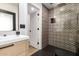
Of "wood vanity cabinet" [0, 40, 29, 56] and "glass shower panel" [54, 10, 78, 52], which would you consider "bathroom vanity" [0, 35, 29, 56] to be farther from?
"glass shower panel" [54, 10, 78, 52]

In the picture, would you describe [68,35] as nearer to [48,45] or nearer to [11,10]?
[48,45]

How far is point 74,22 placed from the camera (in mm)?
2023

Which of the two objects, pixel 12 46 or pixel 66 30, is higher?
pixel 66 30

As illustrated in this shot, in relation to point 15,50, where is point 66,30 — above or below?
above

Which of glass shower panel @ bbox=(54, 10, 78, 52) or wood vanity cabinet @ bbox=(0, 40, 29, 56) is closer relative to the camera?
wood vanity cabinet @ bbox=(0, 40, 29, 56)

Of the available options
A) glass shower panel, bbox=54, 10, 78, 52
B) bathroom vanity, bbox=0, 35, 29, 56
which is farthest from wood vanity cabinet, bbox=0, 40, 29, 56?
glass shower panel, bbox=54, 10, 78, 52

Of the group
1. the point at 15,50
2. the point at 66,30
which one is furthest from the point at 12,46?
the point at 66,30

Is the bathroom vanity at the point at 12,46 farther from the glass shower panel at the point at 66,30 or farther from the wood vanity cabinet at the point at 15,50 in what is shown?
the glass shower panel at the point at 66,30

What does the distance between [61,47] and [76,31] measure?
73 centimetres

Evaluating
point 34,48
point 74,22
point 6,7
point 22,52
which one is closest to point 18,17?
point 6,7

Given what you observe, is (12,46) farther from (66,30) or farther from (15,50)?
(66,30)

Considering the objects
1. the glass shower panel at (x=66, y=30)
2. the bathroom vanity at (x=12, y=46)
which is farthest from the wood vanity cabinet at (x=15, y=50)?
the glass shower panel at (x=66, y=30)

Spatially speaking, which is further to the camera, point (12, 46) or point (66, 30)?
point (66, 30)

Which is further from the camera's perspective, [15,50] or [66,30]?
[66,30]
